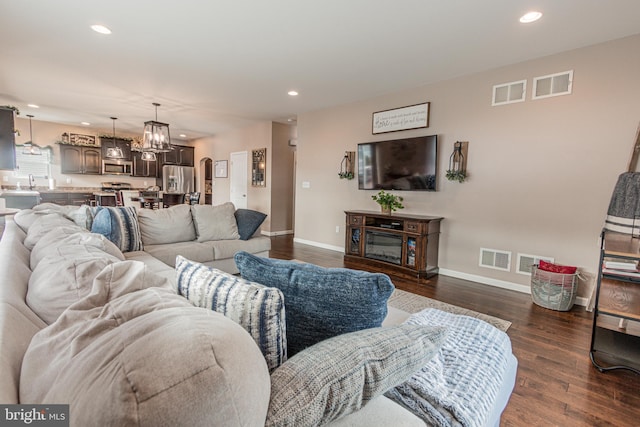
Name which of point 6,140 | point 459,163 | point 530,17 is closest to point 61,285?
point 530,17

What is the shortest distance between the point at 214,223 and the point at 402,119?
9.95 ft

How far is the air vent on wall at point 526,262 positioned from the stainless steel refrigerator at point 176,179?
8.82m

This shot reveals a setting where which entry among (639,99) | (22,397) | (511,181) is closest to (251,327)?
(22,397)

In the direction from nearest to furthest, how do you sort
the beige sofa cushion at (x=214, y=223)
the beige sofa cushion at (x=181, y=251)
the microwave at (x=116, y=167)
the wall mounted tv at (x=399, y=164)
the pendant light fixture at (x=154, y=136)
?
the beige sofa cushion at (x=181, y=251)
the beige sofa cushion at (x=214, y=223)
the wall mounted tv at (x=399, y=164)
the pendant light fixture at (x=154, y=136)
the microwave at (x=116, y=167)

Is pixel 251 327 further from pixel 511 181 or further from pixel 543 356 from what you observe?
pixel 511 181

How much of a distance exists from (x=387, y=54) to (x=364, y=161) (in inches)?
70.5

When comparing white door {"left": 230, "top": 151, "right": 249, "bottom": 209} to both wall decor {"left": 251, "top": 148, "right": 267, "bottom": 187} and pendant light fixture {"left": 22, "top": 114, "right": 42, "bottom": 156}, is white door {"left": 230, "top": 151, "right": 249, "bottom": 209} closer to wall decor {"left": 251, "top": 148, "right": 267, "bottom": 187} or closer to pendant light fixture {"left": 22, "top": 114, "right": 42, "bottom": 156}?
wall decor {"left": 251, "top": 148, "right": 267, "bottom": 187}

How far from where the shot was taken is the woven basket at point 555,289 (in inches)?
114

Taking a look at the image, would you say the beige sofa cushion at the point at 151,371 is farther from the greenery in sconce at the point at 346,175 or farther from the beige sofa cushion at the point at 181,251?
the greenery in sconce at the point at 346,175

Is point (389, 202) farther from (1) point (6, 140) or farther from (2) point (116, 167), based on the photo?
(2) point (116, 167)

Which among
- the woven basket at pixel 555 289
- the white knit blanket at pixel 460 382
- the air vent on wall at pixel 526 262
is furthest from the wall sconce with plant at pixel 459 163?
the white knit blanket at pixel 460 382

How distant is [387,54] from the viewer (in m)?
3.25

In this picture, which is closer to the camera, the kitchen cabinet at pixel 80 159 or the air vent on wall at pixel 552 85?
the air vent on wall at pixel 552 85

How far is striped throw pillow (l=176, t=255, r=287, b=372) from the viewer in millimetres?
770
